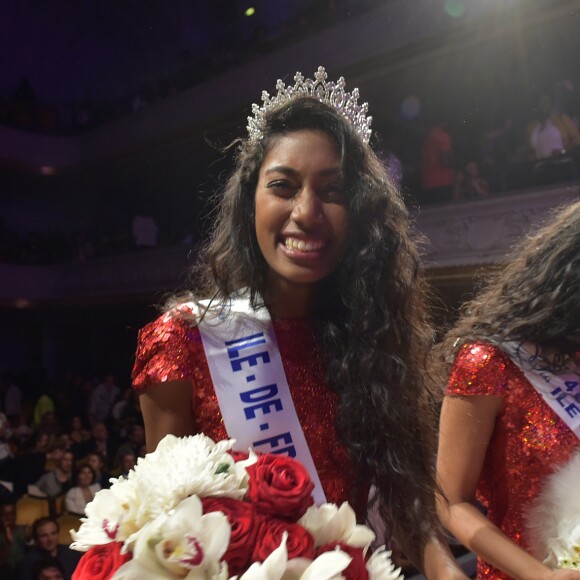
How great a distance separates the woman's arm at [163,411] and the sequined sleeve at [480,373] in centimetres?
56

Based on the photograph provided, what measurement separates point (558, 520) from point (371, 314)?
0.49 m

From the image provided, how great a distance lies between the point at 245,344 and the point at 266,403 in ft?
0.36

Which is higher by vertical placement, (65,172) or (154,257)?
(65,172)

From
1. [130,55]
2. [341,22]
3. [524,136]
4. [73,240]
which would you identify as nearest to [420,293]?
[524,136]

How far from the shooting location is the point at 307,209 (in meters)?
1.19

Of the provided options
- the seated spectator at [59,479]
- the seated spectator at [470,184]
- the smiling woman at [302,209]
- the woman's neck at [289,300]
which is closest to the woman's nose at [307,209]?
the smiling woman at [302,209]

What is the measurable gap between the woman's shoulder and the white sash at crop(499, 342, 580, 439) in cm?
64

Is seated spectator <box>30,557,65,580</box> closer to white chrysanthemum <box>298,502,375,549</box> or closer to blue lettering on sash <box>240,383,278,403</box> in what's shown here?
blue lettering on sash <box>240,383,278,403</box>

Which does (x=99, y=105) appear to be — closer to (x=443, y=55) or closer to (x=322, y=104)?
(x=443, y=55)

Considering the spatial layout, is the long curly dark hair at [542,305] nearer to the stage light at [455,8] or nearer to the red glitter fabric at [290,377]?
the red glitter fabric at [290,377]

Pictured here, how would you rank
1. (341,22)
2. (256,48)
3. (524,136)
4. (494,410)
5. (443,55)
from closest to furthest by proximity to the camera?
1. (494,410)
2. (524,136)
3. (443,55)
4. (341,22)
5. (256,48)

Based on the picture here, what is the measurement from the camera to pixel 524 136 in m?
6.78

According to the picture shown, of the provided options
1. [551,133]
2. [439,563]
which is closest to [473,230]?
[551,133]

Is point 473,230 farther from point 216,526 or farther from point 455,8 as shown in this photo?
point 216,526
